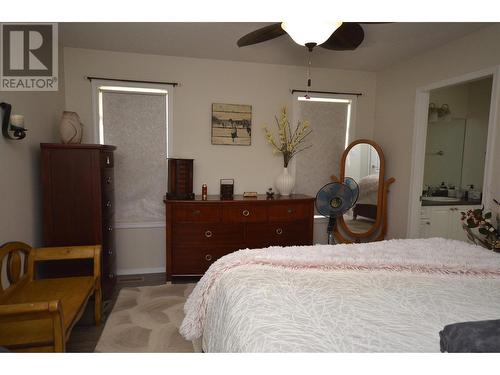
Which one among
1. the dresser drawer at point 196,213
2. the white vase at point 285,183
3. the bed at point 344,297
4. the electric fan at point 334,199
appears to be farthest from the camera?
the white vase at point 285,183

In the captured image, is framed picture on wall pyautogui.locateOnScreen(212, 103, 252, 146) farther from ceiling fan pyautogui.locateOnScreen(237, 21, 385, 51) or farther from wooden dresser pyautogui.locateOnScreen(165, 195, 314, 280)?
ceiling fan pyautogui.locateOnScreen(237, 21, 385, 51)

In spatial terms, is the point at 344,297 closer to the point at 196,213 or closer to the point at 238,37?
the point at 196,213

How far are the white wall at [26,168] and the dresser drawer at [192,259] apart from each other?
3.90 feet

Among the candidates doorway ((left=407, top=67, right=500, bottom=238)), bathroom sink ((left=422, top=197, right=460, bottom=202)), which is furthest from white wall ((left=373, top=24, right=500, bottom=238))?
bathroom sink ((left=422, top=197, right=460, bottom=202))

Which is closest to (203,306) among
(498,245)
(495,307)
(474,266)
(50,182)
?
(495,307)

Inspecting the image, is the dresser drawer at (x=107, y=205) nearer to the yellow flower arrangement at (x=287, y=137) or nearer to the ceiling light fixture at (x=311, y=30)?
the yellow flower arrangement at (x=287, y=137)

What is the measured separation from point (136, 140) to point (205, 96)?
0.90 m

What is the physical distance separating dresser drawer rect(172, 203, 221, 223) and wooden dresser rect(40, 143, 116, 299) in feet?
2.24

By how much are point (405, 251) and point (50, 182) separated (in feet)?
8.59

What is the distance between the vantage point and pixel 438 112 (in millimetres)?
3881

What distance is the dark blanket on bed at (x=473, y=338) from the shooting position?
58 cm

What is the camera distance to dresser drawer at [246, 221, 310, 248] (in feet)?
10.1

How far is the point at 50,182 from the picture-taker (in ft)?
7.75

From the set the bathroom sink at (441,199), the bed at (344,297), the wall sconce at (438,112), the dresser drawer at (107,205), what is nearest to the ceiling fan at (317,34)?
the bed at (344,297)
